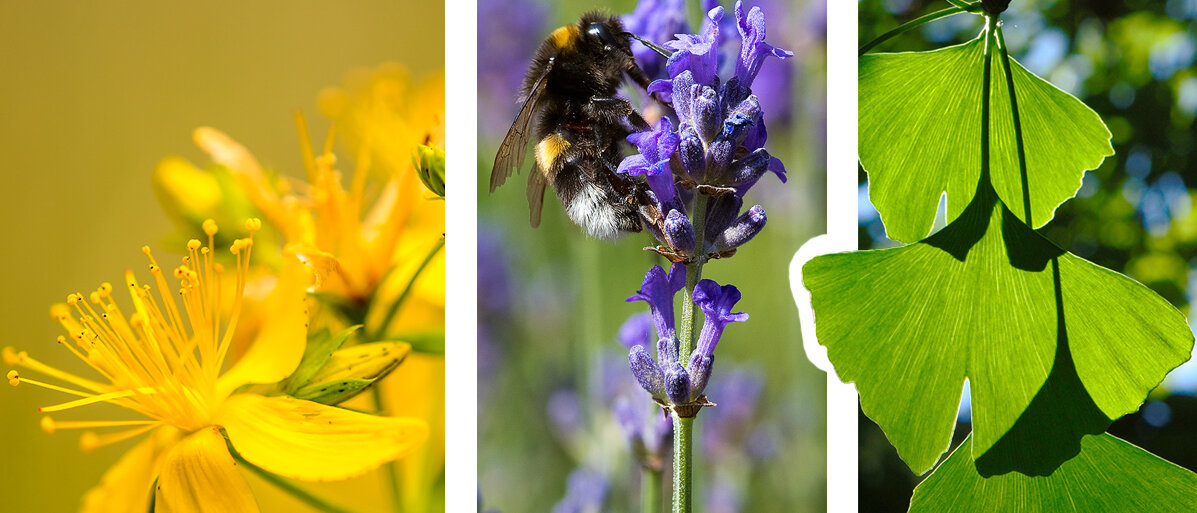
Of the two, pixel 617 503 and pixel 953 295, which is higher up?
pixel 953 295

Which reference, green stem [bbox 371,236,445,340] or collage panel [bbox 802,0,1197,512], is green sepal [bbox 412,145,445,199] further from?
collage panel [bbox 802,0,1197,512]

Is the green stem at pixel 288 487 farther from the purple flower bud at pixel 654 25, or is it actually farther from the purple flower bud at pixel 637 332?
the purple flower bud at pixel 654 25

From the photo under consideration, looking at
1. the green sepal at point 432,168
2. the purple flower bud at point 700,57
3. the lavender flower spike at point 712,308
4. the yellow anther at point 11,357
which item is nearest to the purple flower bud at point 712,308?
the lavender flower spike at point 712,308

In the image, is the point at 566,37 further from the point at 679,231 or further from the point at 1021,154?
the point at 1021,154

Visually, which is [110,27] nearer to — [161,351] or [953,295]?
[161,351]

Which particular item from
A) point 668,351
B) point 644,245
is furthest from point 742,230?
point 644,245

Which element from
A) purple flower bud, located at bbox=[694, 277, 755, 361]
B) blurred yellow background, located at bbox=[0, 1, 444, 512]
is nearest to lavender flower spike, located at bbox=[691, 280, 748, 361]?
purple flower bud, located at bbox=[694, 277, 755, 361]

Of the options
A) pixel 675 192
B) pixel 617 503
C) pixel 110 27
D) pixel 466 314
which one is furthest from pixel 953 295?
pixel 110 27
